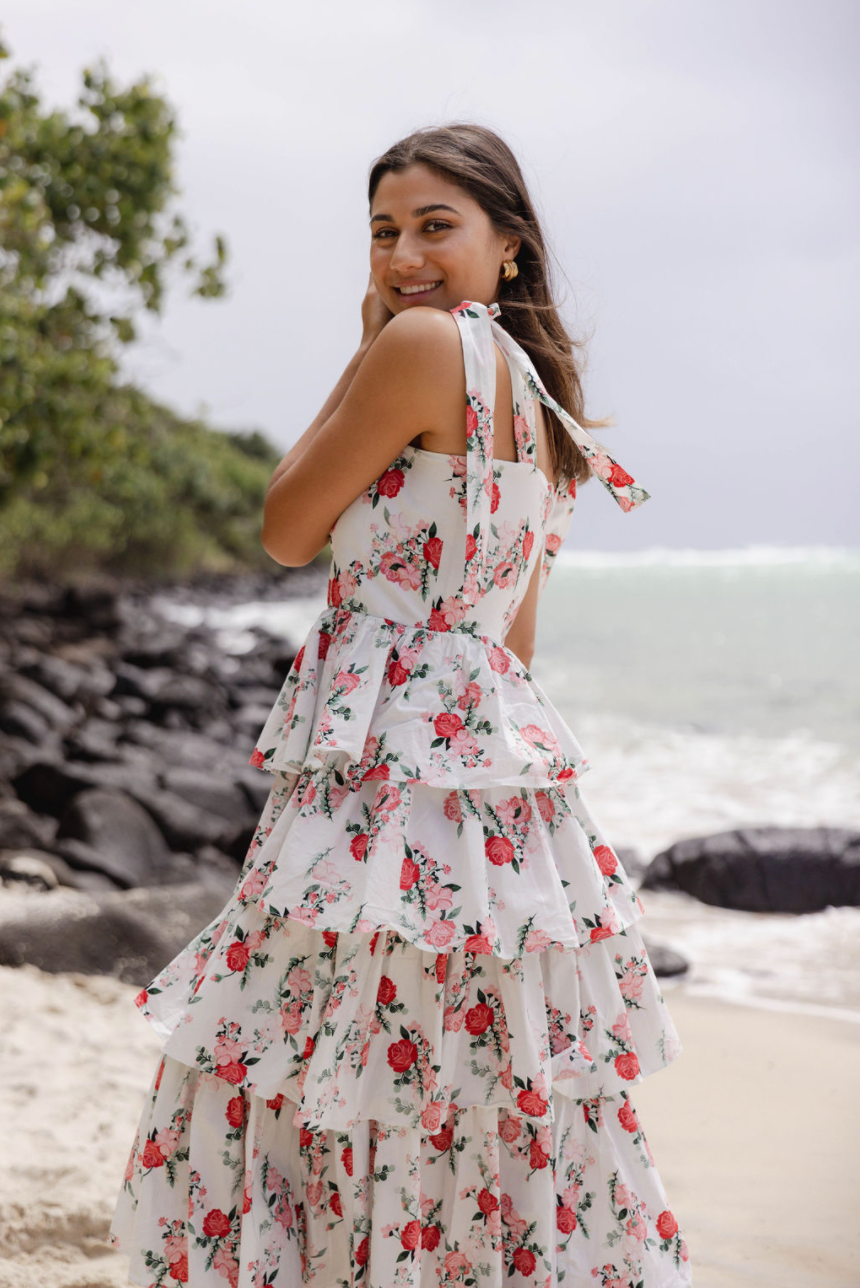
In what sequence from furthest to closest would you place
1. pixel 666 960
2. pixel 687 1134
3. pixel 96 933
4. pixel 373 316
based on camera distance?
pixel 666 960
pixel 96 933
pixel 687 1134
pixel 373 316

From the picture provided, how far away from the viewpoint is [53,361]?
9.14 metres

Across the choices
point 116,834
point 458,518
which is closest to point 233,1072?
point 458,518

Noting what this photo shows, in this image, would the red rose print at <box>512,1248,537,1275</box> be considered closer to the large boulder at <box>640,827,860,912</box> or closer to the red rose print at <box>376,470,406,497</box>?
the red rose print at <box>376,470,406,497</box>

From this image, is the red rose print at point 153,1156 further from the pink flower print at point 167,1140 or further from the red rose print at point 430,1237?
the red rose print at point 430,1237

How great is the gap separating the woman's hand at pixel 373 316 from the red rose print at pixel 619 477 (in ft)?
1.48

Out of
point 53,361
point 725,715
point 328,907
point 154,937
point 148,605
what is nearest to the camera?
point 328,907

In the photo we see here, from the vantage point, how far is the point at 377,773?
1.72 m

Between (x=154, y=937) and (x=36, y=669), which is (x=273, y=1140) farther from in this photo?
(x=36, y=669)

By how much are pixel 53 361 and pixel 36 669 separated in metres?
3.14

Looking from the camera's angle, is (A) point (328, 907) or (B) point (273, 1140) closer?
(A) point (328, 907)

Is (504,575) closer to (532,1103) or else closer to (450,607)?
(450,607)

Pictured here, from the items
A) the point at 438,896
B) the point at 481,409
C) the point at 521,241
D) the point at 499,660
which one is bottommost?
the point at 438,896

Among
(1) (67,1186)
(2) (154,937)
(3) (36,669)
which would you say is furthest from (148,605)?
(1) (67,1186)

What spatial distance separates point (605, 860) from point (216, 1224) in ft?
2.68
